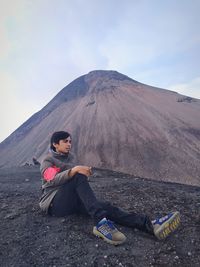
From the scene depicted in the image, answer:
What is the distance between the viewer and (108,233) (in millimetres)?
3893

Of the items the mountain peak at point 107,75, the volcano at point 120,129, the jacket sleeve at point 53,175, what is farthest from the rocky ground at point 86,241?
the mountain peak at point 107,75

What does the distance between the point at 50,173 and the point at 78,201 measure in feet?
1.91

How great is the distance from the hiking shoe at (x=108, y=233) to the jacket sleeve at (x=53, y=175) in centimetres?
73

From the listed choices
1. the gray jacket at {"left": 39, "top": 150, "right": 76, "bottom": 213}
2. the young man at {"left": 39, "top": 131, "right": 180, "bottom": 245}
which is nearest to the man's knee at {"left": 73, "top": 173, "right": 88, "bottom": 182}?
the young man at {"left": 39, "top": 131, "right": 180, "bottom": 245}

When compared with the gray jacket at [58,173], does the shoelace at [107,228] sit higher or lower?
lower

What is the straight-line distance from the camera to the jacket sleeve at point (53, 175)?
4258mm

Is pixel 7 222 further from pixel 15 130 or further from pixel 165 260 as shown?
pixel 15 130

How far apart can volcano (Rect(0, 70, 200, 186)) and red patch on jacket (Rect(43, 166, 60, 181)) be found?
50.6 ft

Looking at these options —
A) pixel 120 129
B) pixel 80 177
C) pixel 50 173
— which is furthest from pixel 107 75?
pixel 80 177

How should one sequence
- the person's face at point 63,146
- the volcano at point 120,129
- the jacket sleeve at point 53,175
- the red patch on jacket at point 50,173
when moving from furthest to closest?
1. the volcano at point 120,129
2. the person's face at point 63,146
3. the red patch on jacket at point 50,173
4. the jacket sleeve at point 53,175

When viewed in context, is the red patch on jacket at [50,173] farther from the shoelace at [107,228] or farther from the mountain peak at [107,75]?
the mountain peak at [107,75]

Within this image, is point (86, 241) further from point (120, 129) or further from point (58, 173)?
point (120, 129)

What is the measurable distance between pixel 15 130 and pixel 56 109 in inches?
283

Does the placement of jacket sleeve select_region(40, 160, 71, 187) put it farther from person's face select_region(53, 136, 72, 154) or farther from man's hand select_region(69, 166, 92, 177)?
person's face select_region(53, 136, 72, 154)
